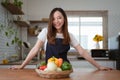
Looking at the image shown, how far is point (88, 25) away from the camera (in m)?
4.82

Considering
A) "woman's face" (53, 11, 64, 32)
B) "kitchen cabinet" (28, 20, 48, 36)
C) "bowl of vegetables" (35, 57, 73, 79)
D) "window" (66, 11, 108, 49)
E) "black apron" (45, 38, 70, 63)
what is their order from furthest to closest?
1. "window" (66, 11, 108, 49)
2. "kitchen cabinet" (28, 20, 48, 36)
3. "black apron" (45, 38, 70, 63)
4. "woman's face" (53, 11, 64, 32)
5. "bowl of vegetables" (35, 57, 73, 79)

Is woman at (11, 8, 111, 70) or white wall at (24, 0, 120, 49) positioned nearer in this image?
woman at (11, 8, 111, 70)

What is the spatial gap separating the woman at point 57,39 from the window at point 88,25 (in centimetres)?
271

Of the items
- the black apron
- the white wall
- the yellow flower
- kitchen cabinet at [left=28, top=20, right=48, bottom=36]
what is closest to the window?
the white wall

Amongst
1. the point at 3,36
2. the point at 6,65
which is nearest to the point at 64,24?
the point at 6,65

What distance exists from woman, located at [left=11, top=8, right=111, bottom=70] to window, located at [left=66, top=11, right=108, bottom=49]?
2.71m

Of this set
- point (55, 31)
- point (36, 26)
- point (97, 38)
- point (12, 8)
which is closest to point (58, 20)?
point (55, 31)

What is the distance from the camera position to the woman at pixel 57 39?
1874 mm

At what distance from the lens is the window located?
4.80 meters

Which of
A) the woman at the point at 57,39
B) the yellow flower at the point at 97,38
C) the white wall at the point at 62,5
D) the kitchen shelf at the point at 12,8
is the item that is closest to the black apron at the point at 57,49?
the woman at the point at 57,39

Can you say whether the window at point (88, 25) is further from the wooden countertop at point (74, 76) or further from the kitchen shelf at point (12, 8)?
the wooden countertop at point (74, 76)

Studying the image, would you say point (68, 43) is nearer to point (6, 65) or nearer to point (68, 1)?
point (6, 65)

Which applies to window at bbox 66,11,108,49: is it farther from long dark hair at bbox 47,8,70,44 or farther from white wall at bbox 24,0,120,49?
long dark hair at bbox 47,8,70,44

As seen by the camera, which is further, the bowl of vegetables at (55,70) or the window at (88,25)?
the window at (88,25)
